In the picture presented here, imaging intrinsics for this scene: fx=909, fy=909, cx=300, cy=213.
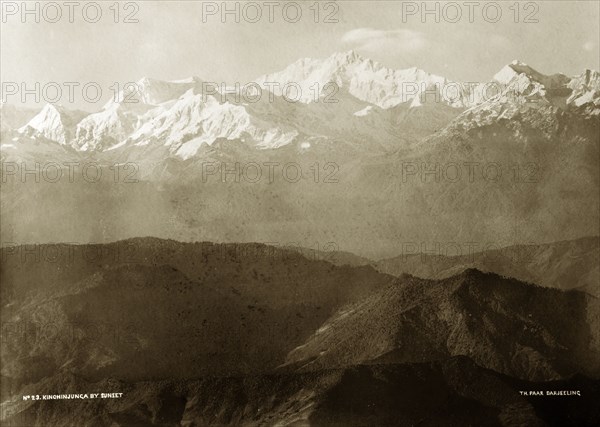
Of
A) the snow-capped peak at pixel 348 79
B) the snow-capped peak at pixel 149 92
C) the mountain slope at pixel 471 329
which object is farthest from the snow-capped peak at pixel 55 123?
the mountain slope at pixel 471 329

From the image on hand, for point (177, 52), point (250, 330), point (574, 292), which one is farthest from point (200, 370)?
point (574, 292)

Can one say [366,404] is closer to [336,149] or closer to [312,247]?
[312,247]

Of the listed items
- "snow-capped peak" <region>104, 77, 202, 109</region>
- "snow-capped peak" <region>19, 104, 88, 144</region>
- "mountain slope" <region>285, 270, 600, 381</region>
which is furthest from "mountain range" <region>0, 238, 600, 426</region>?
"snow-capped peak" <region>104, 77, 202, 109</region>

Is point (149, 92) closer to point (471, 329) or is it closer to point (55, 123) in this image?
point (55, 123)

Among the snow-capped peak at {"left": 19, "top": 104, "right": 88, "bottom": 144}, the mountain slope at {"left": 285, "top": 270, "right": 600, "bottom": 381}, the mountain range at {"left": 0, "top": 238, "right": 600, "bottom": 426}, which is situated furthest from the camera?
the snow-capped peak at {"left": 19, "top": 104, "right": 88, "bottom": 144}

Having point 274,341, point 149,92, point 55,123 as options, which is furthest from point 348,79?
point 55,123

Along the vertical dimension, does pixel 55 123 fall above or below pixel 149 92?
below

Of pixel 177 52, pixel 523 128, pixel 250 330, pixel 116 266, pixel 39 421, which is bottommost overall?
pixel 39 421

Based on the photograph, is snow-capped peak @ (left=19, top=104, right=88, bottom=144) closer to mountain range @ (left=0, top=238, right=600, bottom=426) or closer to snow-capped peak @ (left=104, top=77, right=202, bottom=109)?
snow-capped peak @ (left=104, top=77, right=202, bottom=109)
